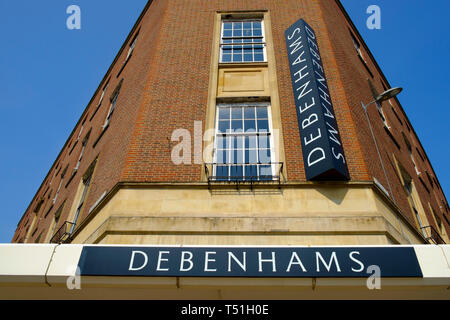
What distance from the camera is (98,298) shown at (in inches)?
235

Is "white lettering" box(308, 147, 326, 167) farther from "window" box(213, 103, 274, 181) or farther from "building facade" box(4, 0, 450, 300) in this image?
"window" box(213, 103, 274, 181)

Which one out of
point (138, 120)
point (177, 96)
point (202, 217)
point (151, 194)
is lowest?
point (202, 217)

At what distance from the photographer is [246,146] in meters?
8.36

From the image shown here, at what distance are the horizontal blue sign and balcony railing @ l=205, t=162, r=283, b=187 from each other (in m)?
2.09

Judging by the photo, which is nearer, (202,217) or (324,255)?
(324,255)

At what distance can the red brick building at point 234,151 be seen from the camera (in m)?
6.64

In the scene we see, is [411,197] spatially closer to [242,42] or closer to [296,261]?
[296,261]

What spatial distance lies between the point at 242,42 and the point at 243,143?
447cm

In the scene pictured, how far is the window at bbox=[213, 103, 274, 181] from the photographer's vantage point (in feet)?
25.5

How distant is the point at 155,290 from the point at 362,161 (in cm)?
541

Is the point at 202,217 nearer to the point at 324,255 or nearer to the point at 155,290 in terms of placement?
the point at 155,290

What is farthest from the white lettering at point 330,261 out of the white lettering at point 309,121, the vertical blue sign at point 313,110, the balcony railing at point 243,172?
the white lettering at point 309,121

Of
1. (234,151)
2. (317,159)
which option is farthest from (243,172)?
(317,159)
